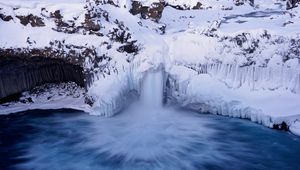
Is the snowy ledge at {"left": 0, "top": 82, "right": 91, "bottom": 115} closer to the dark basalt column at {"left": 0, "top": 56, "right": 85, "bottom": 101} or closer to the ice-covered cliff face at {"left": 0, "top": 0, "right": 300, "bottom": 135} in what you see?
the dark basalt column at {"left": 0, "top": 56, "right": 85, "bottom": 101}

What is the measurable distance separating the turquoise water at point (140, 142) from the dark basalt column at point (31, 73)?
763 millimetres

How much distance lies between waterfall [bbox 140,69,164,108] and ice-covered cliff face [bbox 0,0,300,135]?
0.56 ft

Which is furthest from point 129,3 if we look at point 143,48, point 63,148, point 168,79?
point 63,148

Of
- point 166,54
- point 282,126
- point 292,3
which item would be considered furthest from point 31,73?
point 292,3

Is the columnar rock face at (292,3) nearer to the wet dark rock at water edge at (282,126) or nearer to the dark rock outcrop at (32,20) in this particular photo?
the wet dark rock at water edge at (282,126)

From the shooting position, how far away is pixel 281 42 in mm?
8539

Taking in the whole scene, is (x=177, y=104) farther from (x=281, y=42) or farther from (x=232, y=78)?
(x=281, y=42)

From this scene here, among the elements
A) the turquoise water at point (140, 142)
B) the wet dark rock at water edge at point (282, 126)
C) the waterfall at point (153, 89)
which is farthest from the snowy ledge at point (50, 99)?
the wet dark rock at water edge at point (282, 126)

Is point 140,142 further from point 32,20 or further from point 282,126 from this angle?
point 32,20

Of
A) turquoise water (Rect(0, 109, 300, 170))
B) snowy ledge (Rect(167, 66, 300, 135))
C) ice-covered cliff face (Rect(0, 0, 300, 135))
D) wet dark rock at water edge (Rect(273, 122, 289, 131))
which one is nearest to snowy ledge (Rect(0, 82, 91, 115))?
turquoise water (Rect(0, 109, 300, 170))

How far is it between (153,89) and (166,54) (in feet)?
3.03

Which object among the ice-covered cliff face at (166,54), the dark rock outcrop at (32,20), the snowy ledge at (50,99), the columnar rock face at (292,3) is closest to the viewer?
the ice-covered cliff face at (166,54)

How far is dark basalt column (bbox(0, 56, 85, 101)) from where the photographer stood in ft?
30.6

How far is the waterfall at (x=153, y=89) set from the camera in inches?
358
